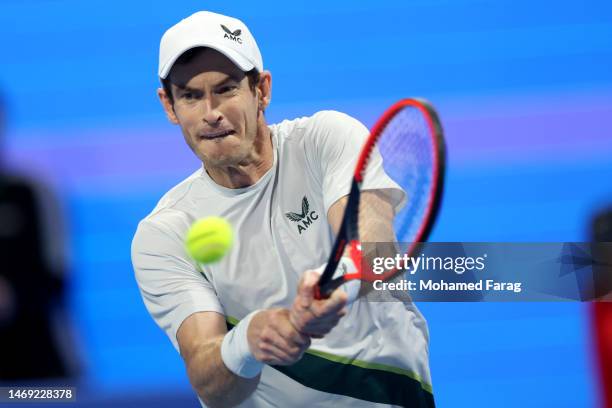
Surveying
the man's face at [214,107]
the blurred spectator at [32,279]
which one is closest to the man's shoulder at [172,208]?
the man's face at [214,107]

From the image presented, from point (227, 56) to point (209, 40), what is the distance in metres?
0.05

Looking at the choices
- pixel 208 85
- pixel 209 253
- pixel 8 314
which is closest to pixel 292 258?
pixel 209 253

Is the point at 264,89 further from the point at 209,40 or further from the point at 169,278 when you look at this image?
the point at 169,278

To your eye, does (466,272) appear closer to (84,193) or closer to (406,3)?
(406,3)

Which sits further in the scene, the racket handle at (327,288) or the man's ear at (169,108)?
the man's ear at (169,108)

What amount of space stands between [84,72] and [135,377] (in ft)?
2.89

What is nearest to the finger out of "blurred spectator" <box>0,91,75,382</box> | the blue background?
the blue background

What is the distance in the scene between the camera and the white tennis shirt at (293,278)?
232 centimetres

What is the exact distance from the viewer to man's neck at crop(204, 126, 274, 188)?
2.37 m

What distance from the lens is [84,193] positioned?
2785 millimetres

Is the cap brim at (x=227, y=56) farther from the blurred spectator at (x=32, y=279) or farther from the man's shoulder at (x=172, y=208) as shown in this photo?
the blurred spectator at (x=32, y=279)

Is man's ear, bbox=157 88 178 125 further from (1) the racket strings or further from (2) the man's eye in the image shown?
(1) the racket strings

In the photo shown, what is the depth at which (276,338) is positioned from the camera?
6.17 ft

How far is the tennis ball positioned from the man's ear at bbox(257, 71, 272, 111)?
304mm
